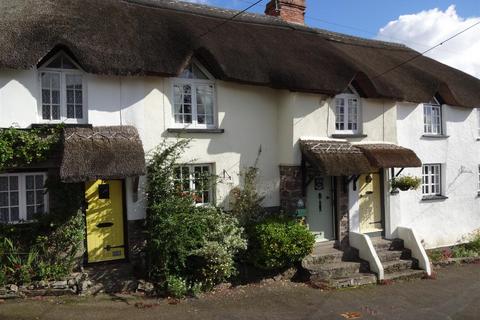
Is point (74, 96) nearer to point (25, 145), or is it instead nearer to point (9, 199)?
point (25, 145)

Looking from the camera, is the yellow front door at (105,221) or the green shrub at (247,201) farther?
the green shrub at (247,201)

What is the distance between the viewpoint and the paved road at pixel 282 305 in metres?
Answer: 8.04

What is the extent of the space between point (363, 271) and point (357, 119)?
4194mm


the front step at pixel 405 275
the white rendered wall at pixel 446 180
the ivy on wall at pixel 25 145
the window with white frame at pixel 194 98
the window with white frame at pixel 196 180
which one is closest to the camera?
the ivy on wall at pixel 25 145

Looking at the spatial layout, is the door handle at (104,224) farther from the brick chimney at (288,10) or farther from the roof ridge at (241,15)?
the brick chimney at (288,10)

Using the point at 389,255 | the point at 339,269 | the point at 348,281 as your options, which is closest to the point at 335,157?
the point at 339,269

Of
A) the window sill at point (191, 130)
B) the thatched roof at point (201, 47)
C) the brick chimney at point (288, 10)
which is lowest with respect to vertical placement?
the window sill at point (191, 130)

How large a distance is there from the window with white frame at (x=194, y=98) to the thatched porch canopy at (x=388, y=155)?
4064mm

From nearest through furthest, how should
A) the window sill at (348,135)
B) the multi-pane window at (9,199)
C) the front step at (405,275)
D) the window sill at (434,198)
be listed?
1. the multi-pane window at (9,199)
2. the front step at (405,275)
3. the window sill at (348,135)
4. the window sill at (434,198)

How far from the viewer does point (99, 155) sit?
8.67 meters

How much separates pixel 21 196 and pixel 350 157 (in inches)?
294

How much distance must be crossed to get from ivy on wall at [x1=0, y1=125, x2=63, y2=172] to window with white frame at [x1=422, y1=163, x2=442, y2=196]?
11024mm

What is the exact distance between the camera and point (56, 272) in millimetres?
8836

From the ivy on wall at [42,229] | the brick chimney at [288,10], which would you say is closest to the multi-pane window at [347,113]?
the brick chimney at [288,10]
